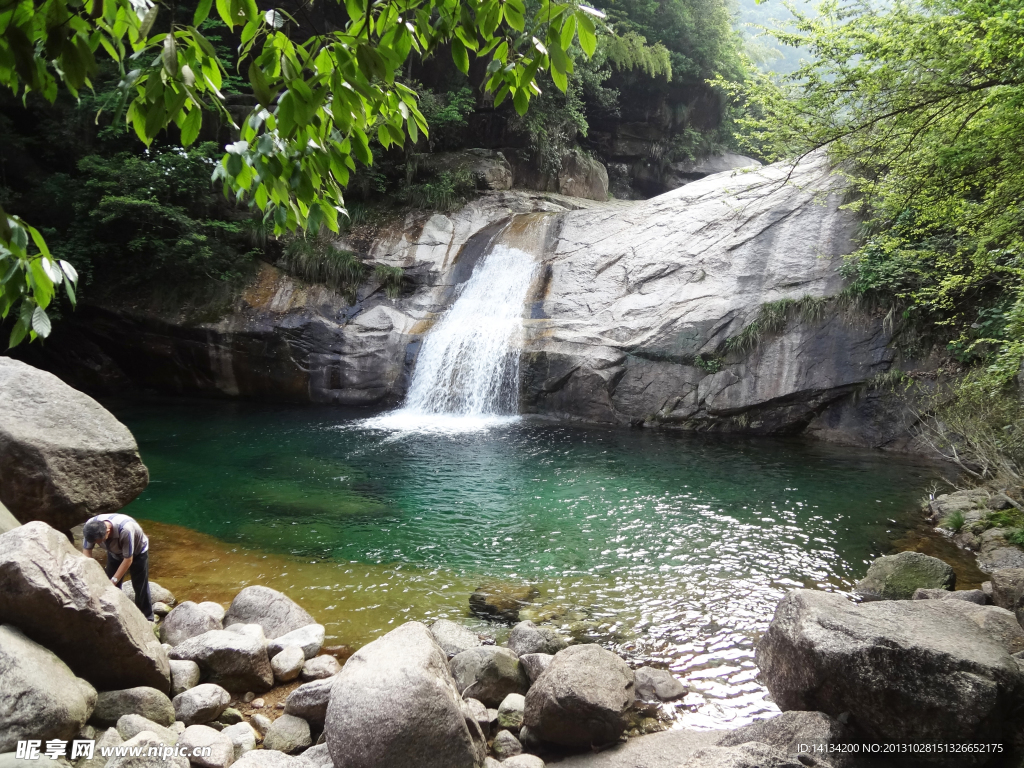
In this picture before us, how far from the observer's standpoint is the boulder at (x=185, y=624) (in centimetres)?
509

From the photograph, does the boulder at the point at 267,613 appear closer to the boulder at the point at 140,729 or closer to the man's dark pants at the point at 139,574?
the man's dark pants at the point at 139,574

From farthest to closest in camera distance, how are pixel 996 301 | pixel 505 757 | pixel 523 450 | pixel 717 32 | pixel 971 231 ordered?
pixel 717 32, pixel 523 450, pixel 996 301, pixel 971 231, pixel 505 757

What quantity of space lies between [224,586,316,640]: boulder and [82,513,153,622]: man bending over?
0.78 meters

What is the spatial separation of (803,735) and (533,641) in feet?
7.27

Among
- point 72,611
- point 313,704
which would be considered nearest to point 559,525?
point 313,704

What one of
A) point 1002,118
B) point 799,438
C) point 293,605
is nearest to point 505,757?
point 293,605

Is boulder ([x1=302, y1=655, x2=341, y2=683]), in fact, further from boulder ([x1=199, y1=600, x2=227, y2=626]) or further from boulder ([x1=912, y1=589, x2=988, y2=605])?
boulder ([x1=912, y1=589, x2=988, y2=605])

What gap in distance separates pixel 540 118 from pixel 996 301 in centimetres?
1604

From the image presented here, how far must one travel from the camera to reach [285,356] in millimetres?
16562

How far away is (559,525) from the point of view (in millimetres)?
8117

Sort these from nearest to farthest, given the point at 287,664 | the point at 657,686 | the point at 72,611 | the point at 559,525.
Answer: the point at 72,611, the point at 657,686, the point at 287,664, the point at 559,525

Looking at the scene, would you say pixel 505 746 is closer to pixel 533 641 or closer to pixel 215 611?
pixel 533 641

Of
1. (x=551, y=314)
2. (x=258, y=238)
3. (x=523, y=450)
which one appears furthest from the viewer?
(x=258, y=238)

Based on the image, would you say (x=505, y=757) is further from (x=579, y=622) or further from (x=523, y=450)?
(x=523, y=450)
